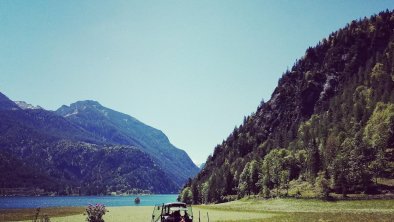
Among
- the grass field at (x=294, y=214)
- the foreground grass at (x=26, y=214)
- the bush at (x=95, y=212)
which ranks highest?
the bush at (x=95, y=212)

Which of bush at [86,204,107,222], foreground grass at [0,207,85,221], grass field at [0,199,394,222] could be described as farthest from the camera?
foreground grass at [0,207,85,221]

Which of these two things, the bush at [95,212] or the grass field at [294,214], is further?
the grass field at [294,214]

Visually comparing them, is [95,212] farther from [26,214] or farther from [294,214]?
[26,214]

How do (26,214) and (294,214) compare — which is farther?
(26,214)

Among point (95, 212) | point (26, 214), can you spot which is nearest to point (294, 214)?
point (95, 212)

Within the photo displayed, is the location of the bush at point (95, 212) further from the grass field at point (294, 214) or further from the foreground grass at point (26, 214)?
the foreground grass at point (26, 214)

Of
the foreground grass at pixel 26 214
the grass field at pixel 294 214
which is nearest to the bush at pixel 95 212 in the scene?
the grass field at pixel 294 214

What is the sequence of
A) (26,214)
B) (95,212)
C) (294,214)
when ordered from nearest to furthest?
(95,212)
(294,214)
(26,214)

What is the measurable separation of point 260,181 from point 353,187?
61160 mm

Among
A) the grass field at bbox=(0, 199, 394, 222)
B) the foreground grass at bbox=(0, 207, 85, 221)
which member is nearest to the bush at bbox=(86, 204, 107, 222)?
A: the grass field at bbox=(0, 199, 394, 222)

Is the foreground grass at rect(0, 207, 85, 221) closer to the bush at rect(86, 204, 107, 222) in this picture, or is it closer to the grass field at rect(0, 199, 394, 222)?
the grass field at rect(0, 199, 394, 222)

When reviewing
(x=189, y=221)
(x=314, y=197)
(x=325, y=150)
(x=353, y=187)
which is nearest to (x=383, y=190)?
(x=353, y=187)

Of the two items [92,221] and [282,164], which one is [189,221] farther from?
[282,164]

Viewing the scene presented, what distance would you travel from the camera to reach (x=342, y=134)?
7579 inches
